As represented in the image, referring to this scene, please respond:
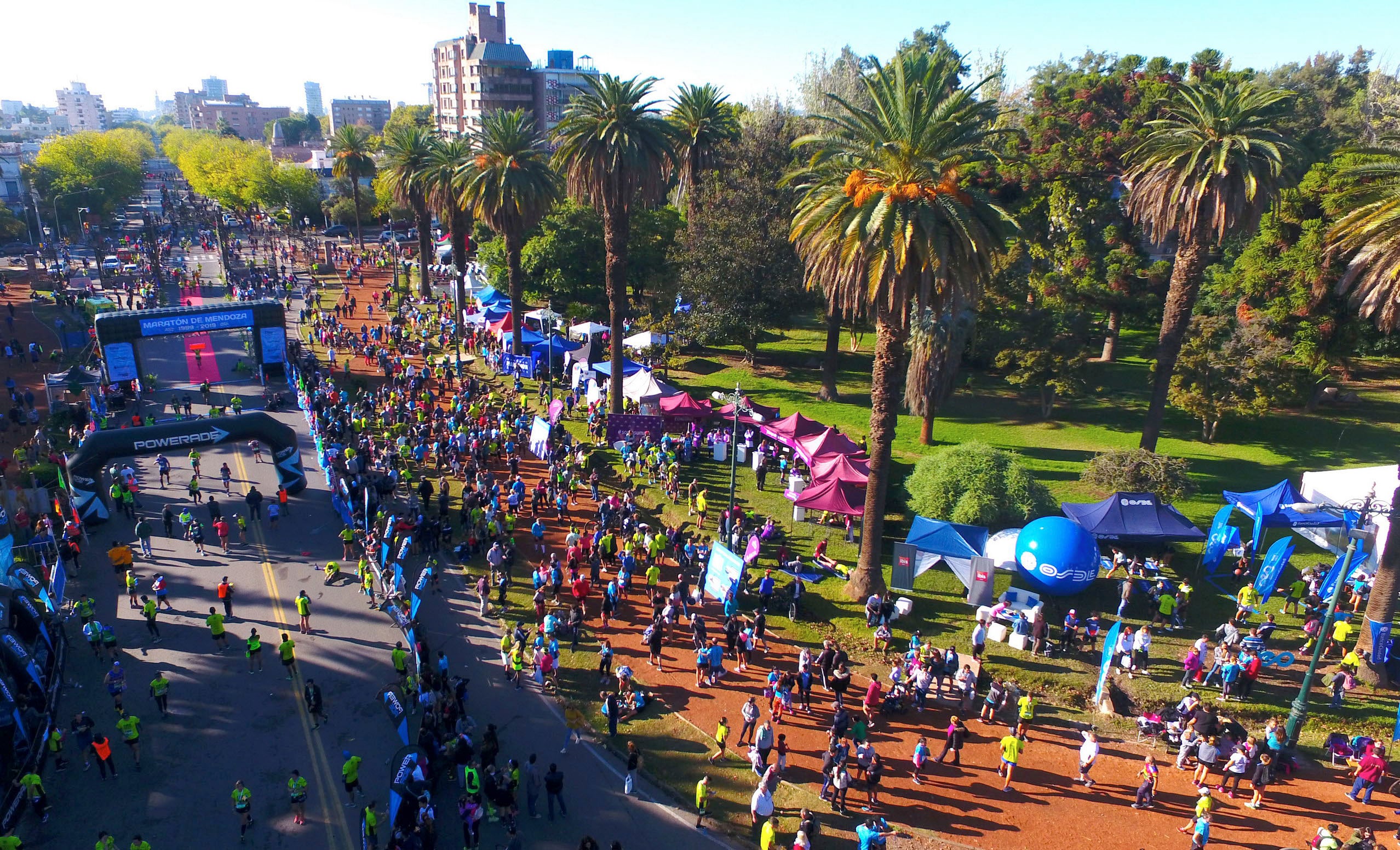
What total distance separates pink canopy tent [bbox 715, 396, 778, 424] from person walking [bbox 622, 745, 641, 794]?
16.7 m

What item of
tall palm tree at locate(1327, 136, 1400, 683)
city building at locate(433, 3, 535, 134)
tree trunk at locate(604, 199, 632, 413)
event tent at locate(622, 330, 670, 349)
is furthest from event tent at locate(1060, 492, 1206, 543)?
city building at locate(433, 3, 535, 134)

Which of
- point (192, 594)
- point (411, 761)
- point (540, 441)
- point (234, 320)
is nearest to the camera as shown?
point (411, 761)

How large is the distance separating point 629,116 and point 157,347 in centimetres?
3324

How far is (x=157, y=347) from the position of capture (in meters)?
47.1

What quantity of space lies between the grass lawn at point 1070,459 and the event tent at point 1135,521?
60.7 inches

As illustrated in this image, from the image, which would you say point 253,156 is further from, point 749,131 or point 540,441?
point 540,441

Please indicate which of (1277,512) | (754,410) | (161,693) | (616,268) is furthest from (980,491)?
(161,693)

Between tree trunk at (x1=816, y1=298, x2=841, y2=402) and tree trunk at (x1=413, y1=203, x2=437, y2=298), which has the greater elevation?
tree trunk at (x1=413, y1=203, x2=437, y2=298)

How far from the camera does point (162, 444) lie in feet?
82.3

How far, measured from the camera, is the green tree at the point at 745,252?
39031mm

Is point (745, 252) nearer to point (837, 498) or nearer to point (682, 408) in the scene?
point (682, 408)

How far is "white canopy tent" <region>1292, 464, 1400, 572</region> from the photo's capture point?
23.4 m

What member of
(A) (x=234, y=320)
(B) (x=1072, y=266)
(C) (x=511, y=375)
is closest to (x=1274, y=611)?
(B) (x=1072, y=266)

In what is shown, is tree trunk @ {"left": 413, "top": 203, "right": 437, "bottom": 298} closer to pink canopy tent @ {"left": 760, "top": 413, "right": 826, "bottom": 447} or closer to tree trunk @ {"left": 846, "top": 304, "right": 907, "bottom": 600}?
pink canopy tent @ {"left": 760, "top": 413, "right": 826, "bottom": 447}
